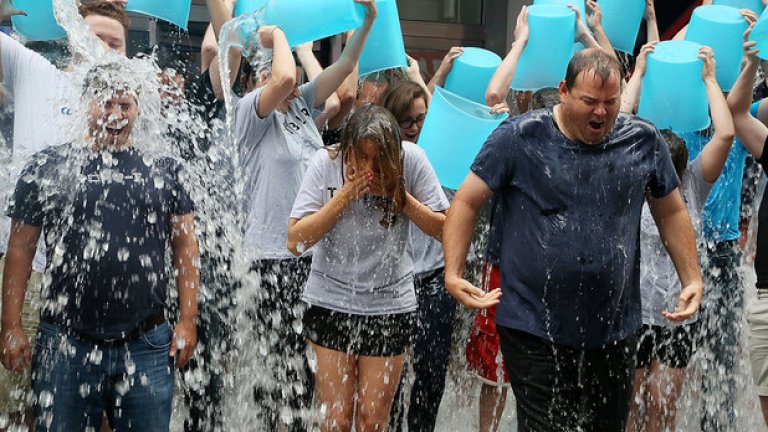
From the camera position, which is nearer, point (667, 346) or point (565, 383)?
point (565, 383)

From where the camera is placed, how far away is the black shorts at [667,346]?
5016mm

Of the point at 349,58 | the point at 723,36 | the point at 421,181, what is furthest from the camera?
the point at 723,36

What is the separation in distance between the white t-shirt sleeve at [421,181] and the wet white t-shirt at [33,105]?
1304 mm

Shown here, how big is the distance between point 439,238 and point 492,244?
0.71 feet

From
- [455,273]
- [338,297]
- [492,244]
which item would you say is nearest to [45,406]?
[338,297]

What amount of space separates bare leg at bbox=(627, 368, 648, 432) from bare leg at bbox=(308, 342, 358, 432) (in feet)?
4.74

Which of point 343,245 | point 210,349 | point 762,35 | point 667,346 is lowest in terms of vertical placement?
point 667,346

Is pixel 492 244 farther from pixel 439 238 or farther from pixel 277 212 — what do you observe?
pixel 277 212

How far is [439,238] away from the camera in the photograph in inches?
177

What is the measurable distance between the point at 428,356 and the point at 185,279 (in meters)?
1.31

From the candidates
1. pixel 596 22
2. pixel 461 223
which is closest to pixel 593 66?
pixel 461 223

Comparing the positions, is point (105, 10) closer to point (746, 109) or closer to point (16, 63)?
point (16, 63)

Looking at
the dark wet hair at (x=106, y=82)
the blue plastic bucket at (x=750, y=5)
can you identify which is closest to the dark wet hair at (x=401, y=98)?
the dark wet hair at (x=106, y=82)

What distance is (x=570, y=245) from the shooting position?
3752mm
